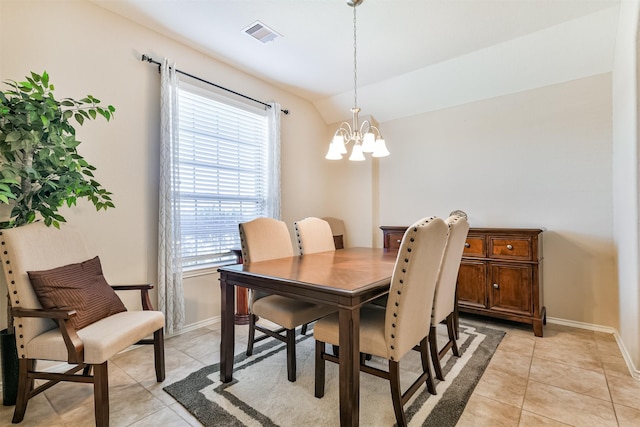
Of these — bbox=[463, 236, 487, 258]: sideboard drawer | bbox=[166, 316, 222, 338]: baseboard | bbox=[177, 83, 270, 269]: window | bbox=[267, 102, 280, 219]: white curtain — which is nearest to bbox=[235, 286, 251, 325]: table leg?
bbox=[166, 316, 222, 338]: baseboard

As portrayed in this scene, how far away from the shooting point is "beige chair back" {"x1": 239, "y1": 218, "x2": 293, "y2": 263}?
7.86 feet

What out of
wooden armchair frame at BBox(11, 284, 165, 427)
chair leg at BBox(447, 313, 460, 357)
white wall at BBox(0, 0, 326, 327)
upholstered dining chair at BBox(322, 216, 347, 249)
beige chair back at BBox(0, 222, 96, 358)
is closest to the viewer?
wooden armchair frame at BBox(11, 284, 165, 427)

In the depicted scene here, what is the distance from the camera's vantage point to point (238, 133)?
3520mm

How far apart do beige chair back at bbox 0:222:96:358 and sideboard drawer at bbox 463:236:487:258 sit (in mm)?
3342

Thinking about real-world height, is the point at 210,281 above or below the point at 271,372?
above

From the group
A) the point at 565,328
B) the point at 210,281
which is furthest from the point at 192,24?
the point at 565,328

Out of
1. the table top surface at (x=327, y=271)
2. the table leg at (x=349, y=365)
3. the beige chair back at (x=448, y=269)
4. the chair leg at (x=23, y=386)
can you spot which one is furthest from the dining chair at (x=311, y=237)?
the chair leg at (x=23, y=386)

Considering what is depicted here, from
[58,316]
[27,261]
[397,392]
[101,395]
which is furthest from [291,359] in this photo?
[27,261]

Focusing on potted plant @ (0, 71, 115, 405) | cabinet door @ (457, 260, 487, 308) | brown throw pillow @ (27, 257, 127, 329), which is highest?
potted plant @ (0, 71, 115, 405)

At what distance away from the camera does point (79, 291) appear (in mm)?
1830

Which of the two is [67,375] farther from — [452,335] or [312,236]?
[452,335]

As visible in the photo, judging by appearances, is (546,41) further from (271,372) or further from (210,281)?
(210,281)

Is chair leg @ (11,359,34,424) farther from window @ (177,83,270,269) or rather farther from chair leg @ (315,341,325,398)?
chair leg @ (315,341,325,398)

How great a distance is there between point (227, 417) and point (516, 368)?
1.99 metres
